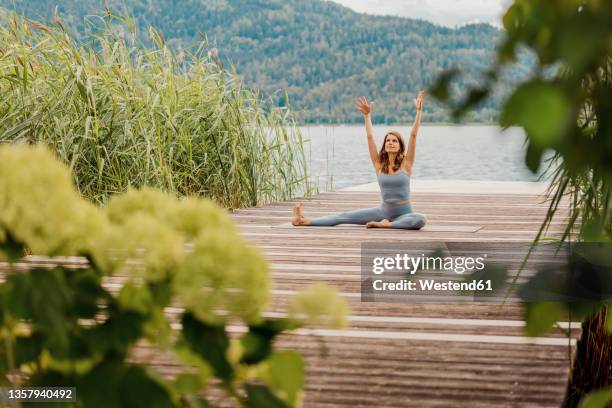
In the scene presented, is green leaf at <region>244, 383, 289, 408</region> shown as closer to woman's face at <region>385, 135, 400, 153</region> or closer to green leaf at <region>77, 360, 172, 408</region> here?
green leaf at <region>77, 360, 172, 408</region>

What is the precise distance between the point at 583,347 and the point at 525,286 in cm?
175

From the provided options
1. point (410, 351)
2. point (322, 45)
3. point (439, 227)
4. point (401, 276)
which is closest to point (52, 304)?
point (401, 276)

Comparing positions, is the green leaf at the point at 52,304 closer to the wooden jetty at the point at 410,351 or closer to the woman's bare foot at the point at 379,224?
the wooden jetty at the point at 410,351

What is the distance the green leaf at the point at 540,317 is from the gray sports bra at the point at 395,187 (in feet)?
15.4

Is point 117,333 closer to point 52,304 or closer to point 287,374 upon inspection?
point 52,304

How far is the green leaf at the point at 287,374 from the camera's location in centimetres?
93

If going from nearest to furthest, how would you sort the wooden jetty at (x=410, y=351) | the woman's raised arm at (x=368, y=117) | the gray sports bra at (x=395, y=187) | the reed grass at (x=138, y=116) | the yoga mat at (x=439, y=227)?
the wooden jetty at (x=410, y=351) → the reed grass at (x=138, y=116) → the yoga mat at (x=439, y=227) → the gray sports bra at (x=395, y=187) → the woman's raised arm at (x=368, y=117)

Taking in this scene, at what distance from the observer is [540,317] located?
3.08 feet

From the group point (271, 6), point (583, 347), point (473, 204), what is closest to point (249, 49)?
point (271, 6)

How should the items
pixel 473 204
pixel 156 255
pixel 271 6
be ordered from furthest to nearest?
pixel 271 6, pixel 473 204, pixel 156 255

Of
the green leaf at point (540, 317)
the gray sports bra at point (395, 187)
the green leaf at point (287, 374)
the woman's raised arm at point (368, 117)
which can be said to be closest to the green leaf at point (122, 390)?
the green leaf at point (287, 374)

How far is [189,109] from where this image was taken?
5.57 meters

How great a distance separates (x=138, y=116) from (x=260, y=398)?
4361 mm

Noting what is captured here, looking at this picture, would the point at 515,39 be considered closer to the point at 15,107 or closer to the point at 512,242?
the point at 512,242
